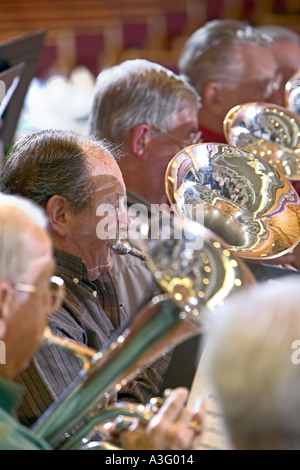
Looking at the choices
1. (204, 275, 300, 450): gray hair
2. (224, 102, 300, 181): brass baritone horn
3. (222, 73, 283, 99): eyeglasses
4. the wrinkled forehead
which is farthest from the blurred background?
(204, 275, 300, 450): gray hair

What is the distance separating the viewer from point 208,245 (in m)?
1.08

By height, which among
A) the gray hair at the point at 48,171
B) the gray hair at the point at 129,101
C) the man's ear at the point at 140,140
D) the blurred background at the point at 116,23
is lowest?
the blurred background at the point at 116,23

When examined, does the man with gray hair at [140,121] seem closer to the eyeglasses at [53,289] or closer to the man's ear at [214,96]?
the man's ear at [214,96]

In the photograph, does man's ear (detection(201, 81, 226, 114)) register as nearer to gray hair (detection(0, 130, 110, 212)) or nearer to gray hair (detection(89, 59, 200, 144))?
gray hair (detection(89, 59, 200, 144))

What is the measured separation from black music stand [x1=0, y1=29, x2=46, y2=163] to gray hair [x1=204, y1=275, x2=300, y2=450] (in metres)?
1.26

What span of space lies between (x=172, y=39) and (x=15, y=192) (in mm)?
4153

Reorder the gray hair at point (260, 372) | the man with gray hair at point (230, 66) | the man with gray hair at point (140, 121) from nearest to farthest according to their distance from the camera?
the gray hair at point (260, 372), the man with gray hair at point (140, 121), the man with gray hair at point (230, 66)

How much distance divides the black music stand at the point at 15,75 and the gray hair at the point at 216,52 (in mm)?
875

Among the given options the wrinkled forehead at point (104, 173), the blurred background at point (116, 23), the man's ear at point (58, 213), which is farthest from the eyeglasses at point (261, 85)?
the blurred background at point (116, 23)

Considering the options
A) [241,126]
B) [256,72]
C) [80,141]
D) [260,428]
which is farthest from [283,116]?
[260,428]

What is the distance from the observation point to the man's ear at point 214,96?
8.96ft

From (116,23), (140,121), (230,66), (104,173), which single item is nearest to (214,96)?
(230,66)

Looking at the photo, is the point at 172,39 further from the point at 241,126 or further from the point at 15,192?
the point at 15,192

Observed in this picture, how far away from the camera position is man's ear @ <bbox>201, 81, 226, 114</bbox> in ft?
8.96
